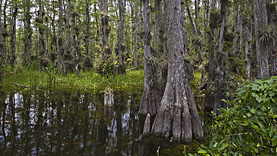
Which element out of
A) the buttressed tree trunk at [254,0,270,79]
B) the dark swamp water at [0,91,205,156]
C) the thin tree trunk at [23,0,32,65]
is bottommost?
the dark swamp water at [0,91,205,156]

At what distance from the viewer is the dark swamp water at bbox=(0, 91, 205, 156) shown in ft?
14.3

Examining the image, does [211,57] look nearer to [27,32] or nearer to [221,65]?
[221,65]

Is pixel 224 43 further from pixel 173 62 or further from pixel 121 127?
pixel 121 127

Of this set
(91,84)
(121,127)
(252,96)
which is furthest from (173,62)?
(91,84)

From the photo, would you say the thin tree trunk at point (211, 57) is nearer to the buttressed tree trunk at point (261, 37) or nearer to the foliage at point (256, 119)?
the buttressed tree trunk at point (261, 37)

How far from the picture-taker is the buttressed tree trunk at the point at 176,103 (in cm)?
490

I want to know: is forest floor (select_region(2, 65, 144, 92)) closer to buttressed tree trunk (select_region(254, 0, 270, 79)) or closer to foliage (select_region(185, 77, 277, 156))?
buttressed tree trunk (select_region(254, 0, 270, 79))

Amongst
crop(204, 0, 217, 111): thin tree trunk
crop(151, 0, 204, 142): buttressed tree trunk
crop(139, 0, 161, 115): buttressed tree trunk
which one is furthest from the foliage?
crop(139, 0, 161, 115): buttressed tree trunk

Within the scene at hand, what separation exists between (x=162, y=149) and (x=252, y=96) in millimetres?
2739

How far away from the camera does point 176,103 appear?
199 inches

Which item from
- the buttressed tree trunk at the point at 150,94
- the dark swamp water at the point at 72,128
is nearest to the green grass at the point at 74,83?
the dark swamp water at the point at 72,128

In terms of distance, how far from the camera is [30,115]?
21.4 ft

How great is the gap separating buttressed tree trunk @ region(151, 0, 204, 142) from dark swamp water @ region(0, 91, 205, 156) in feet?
1.22

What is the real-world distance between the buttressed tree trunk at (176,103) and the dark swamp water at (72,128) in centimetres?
37
